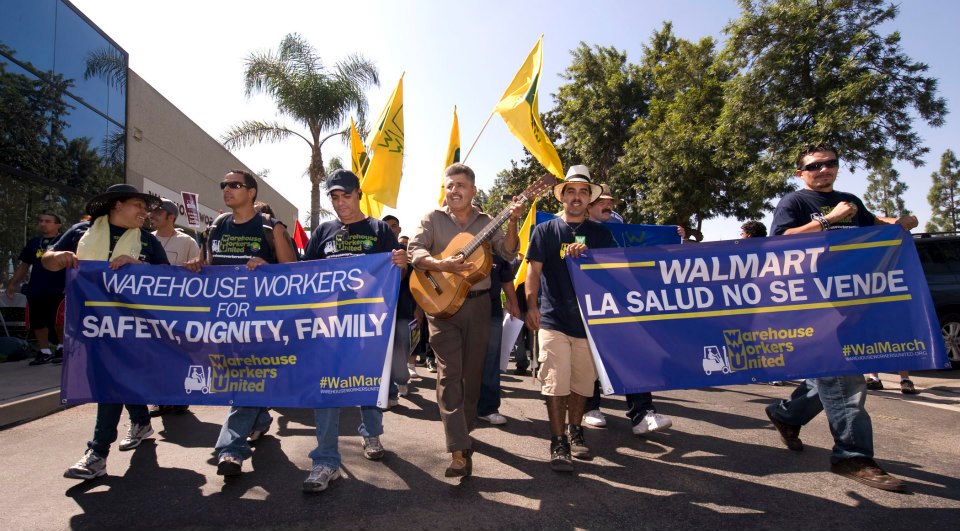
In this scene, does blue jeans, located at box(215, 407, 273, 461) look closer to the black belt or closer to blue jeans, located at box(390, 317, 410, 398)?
blue jeans, located at box(390, 317, 410, 398)

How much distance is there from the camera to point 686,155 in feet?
63.6

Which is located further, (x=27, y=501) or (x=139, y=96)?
(x=139, y=96)

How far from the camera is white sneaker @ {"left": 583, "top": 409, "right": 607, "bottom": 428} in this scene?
16.4 ft

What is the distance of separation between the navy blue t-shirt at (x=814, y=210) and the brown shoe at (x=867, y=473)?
1508 mm

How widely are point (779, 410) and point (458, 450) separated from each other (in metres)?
2.42

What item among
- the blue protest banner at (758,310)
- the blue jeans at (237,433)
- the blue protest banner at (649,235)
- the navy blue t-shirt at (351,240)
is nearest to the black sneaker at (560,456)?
the blue protest banner at (758,310)

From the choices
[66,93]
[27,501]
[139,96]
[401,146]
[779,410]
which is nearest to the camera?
[27,501]

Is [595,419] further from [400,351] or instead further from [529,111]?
[529,111]

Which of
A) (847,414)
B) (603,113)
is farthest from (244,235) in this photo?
(603,113)

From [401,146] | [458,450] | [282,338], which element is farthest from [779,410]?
[401,146]

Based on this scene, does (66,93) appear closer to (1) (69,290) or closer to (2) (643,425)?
(1) (69,290)

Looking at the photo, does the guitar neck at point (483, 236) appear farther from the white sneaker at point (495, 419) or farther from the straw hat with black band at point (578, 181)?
the white sneaker at point (495, 419)

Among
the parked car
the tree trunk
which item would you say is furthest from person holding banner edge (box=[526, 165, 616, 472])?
the tree trunk

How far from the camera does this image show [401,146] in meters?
6.79
